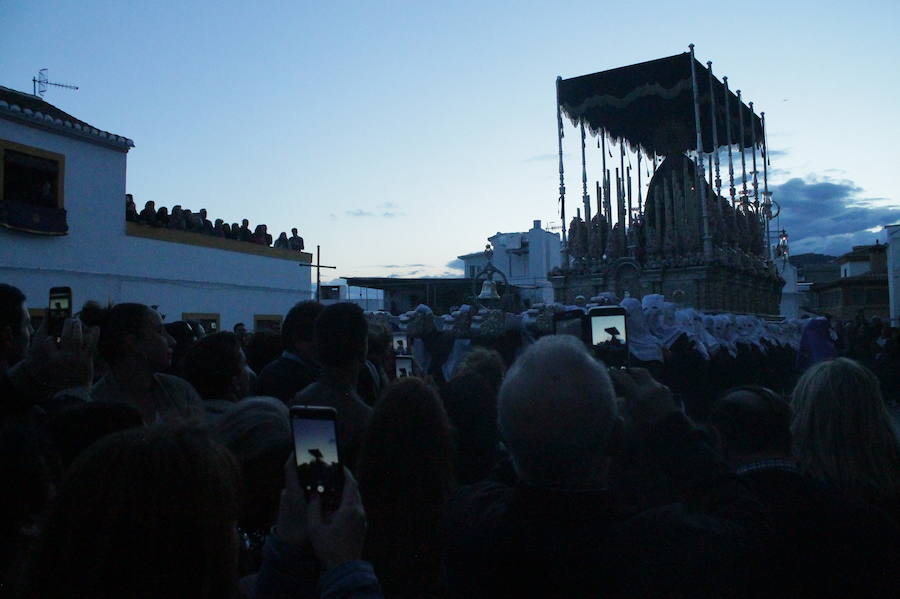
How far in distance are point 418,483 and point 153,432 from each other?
3.96 ft

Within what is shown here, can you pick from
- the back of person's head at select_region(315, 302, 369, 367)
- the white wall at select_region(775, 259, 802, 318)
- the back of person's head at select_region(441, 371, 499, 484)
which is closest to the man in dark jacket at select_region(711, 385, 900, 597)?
the back of person's head at select_region(441, 371, 499, 484)

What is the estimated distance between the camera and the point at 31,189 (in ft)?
52.0

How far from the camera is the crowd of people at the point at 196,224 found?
18.2 metres

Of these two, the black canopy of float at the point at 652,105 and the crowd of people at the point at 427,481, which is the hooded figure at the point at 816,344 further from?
the black canopy of float at the point at 652,105

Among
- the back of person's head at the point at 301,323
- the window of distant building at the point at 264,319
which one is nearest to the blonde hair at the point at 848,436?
the back of person's head at the point at 301,323

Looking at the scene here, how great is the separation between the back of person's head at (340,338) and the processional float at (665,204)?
14371mm

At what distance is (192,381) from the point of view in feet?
10.9

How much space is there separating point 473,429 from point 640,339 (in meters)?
4.23

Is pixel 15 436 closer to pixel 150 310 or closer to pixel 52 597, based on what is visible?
pixel 52 597

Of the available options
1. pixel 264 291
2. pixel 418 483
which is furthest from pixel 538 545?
pixel 264 291

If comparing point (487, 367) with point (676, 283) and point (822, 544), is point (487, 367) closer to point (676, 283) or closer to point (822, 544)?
point (822, 544)

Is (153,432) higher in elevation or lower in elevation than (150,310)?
lower

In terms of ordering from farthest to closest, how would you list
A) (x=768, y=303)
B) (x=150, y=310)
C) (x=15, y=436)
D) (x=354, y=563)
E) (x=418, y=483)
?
(x=768, y=303), (x=150, y=310), (x=418, y=483), (x=15, y=436), (x=354, y=563)

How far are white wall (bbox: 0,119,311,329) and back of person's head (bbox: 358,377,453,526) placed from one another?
1464cm
